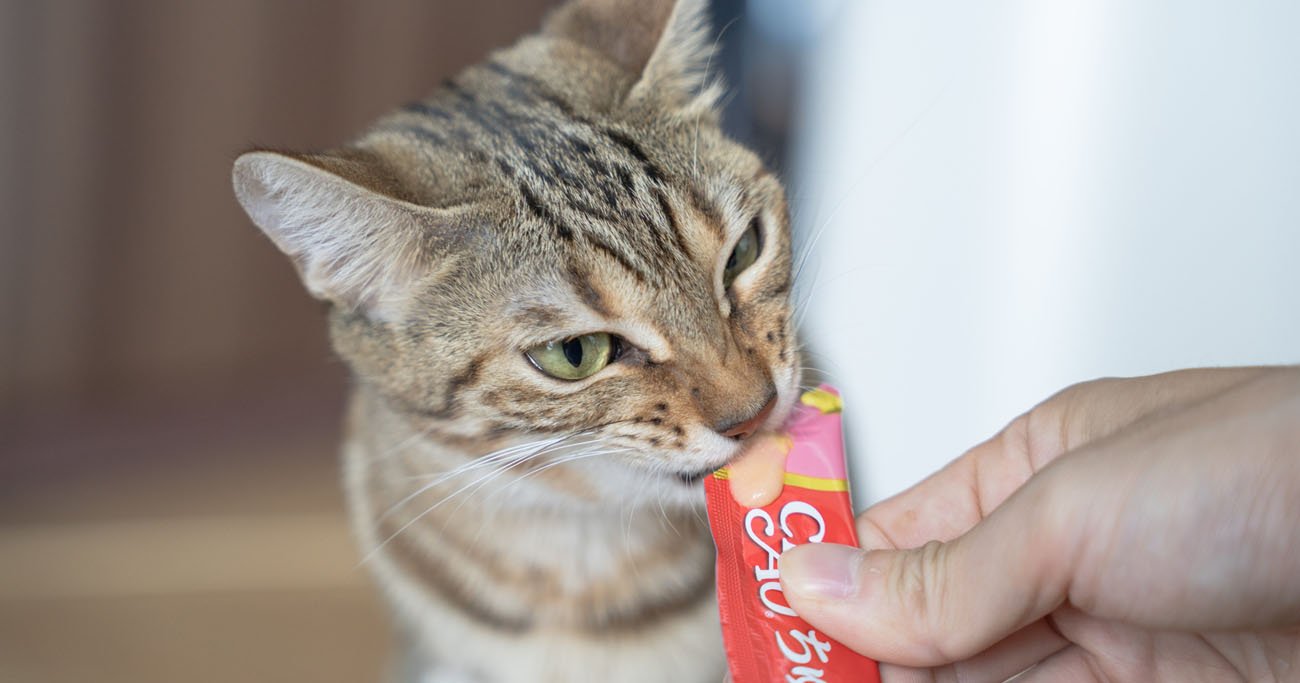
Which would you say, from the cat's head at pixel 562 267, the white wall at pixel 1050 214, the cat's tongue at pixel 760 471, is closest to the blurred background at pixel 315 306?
the white wall at pixel 1050 214

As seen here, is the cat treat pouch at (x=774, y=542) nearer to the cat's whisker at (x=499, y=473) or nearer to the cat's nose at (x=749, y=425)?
the cat's nose at (x=749, y=425)

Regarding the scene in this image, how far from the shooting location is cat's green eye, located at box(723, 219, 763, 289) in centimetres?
110

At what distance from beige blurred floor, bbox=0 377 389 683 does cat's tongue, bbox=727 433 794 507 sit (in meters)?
1.06

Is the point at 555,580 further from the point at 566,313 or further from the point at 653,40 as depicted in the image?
the point at 653,40

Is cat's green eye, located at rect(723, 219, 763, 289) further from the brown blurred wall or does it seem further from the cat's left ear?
the brown blurred wall

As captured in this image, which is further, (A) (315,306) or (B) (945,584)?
(A) (315,306)

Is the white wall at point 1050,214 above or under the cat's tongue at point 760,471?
above

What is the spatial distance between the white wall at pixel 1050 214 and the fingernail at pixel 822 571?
18.8 inches

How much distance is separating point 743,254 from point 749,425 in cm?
24

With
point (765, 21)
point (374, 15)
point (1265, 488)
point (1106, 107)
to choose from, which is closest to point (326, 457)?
point (374, 15)

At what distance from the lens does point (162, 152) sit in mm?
2104

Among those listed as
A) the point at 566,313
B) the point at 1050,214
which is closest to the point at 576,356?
the point at 566,313

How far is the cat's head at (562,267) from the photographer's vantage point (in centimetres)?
98

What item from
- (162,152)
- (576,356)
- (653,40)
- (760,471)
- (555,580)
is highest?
(162,152)
